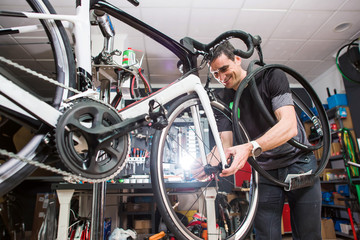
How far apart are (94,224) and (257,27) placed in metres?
3.14

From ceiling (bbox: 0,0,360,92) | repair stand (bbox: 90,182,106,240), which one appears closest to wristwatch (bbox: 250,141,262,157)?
repair stand (bbox: 90,182,106,240)

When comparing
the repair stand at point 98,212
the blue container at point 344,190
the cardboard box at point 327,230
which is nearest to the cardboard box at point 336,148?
the blue container at point 344,190

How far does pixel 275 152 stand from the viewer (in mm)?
1190

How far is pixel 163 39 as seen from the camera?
0.98 metres

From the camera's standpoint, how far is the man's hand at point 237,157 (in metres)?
0.85

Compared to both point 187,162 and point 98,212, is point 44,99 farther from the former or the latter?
point 187,162

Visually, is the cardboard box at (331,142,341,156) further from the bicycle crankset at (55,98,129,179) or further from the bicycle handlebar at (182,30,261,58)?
the bicycle crankset at (55,98,129,179)

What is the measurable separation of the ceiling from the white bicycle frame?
2073 mm

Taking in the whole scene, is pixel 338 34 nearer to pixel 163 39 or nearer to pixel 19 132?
pixel 163 39

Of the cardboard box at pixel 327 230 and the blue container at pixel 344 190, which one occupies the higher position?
the blue container at pixel 344 190

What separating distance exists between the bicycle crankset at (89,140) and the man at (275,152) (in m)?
0.49

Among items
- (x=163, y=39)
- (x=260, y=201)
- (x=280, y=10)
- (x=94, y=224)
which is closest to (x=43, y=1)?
(x=163, y=39)

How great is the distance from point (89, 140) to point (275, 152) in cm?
98

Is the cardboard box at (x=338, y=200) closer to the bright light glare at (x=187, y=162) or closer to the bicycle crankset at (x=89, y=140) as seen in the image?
the bright light glare at (x=187, y=162)
